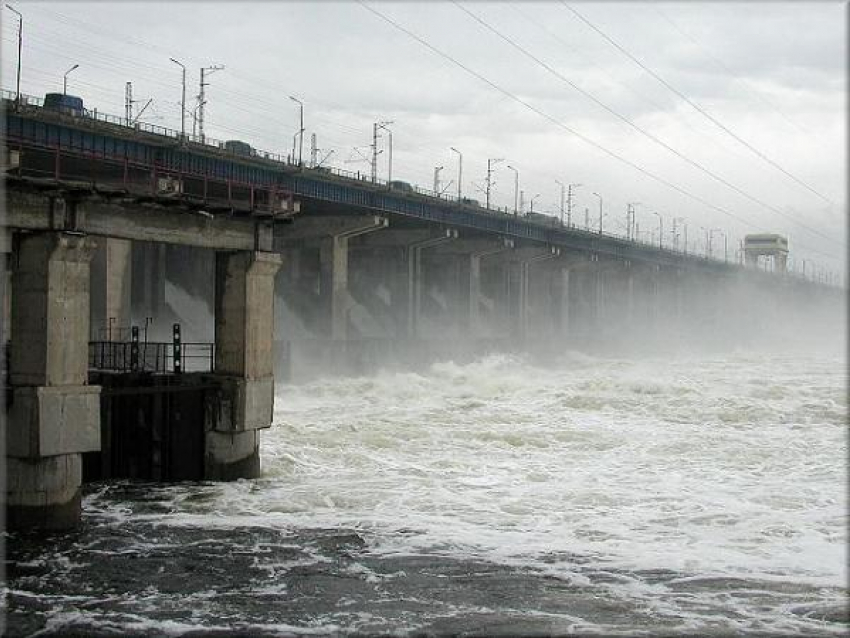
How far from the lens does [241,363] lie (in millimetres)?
22031

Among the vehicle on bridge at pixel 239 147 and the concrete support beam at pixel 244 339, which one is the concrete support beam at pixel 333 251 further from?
the concrete support beam at pixel 244 339

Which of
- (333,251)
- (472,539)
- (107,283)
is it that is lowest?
(472,539)

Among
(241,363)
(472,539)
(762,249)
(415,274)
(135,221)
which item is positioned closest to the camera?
(472,539)

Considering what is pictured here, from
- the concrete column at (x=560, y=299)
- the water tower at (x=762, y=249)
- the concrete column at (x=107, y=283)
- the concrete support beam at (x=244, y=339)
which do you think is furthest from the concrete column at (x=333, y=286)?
the water tower at (x=762, y=249)

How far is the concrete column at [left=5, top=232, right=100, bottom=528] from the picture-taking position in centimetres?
1691

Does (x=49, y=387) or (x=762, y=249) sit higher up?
(x=762, y=249)

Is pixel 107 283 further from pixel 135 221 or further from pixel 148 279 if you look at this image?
pixel 135 221

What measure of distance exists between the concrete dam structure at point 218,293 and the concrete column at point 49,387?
34 mm

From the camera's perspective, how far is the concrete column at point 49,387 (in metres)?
16.9

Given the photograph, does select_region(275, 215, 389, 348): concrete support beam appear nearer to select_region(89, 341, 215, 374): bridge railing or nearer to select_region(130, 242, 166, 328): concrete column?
select_region(130, 242, 166, 328): concrete column

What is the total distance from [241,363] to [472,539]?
7.87 meters

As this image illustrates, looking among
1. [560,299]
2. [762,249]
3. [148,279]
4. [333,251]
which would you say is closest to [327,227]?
[333,251]

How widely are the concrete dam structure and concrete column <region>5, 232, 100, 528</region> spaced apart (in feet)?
0.11

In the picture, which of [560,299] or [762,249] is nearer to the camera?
[560,299]
